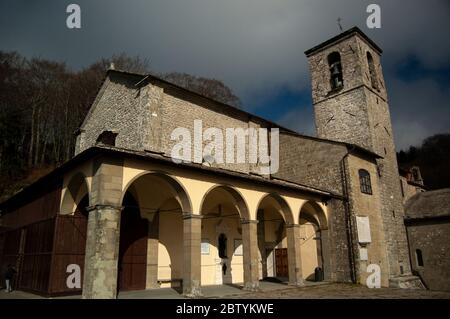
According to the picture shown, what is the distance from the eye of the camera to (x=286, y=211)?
563 inches

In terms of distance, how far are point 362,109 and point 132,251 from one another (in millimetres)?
15015

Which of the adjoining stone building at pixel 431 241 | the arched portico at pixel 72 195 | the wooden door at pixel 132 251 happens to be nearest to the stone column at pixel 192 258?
the wooden door at pixel 132 251

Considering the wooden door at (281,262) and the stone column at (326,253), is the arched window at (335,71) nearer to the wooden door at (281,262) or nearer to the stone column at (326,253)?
the stone column at (326,253)

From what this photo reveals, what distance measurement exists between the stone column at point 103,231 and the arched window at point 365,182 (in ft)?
41.1

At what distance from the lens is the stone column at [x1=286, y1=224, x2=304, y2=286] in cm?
1361

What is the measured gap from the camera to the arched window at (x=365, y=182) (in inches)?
678

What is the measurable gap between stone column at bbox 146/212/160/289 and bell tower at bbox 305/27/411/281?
1187 cm

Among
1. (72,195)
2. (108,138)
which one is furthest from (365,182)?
(72,195)

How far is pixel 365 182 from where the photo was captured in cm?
1761

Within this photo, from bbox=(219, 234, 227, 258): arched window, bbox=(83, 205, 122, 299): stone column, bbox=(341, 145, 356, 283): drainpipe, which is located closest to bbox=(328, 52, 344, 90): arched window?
bbox=(341, 145, 356, 283): drainpipe

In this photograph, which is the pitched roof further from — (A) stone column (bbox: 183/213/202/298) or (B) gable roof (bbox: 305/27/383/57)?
(A) stone column (bbox: 183/213/202/298)

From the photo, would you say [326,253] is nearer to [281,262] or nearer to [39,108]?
[281,262]
